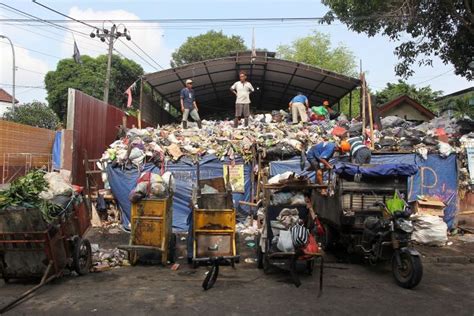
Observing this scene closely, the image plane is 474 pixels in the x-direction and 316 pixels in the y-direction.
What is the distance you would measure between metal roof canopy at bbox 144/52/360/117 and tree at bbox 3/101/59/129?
1636cm

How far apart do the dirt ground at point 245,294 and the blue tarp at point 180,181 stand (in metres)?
4.06

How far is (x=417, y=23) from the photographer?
1290 centimetres

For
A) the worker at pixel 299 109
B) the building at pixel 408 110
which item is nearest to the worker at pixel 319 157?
the worker at pixel 299 109

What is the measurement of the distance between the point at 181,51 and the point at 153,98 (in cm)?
2940

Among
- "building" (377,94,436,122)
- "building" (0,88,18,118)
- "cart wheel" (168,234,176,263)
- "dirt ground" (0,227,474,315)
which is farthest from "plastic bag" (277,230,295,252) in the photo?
"building" (0,88,18,118)

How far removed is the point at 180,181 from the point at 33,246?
584 centimetres

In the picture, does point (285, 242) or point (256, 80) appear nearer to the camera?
point (285, 242)

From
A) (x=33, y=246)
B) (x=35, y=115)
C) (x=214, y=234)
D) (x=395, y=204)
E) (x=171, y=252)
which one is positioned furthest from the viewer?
(x=35, y=115)

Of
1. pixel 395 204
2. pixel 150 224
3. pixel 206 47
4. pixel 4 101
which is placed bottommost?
pixel 150 224

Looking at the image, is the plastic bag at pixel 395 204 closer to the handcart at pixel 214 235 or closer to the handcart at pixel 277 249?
the handcart at pixel 277 249

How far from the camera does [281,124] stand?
15.0 metres

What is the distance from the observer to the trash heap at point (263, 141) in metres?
11.9

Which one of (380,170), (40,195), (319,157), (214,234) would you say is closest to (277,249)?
(214,234)

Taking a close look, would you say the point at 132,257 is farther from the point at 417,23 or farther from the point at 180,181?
the point at 417,23
